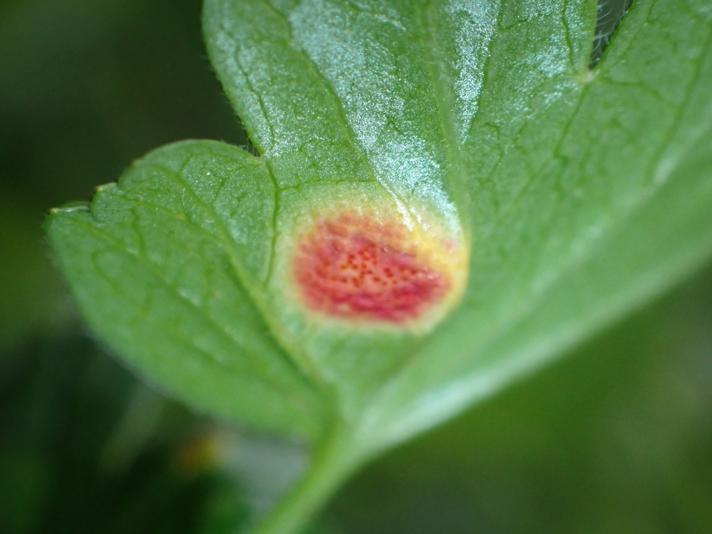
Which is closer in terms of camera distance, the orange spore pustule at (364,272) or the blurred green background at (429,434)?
the orange spore pustule at (364,272)

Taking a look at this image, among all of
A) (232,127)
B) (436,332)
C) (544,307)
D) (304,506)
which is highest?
(232,127)

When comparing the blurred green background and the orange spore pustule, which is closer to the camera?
the orange spore pustule

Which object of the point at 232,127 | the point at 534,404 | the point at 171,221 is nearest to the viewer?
the point at 171,221

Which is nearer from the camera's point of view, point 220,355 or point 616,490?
point 220,355

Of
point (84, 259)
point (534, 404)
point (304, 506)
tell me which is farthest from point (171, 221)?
point (534, 404)

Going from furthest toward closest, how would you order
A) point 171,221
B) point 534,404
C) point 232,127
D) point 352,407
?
point 534,404 < point 232,127 < point 352,407 < point 171,221

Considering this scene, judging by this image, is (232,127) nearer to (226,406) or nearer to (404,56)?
(226,406)

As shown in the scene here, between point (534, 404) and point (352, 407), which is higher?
point (534, 404)

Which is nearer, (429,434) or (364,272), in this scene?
(364,272)
